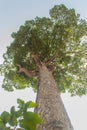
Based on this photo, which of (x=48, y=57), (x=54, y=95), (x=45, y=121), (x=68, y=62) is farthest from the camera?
(x=68, y=62)

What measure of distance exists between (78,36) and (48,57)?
2576 mm

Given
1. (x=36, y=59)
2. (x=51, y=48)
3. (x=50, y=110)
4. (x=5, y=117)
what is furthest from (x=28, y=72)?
(x=5, y=117)

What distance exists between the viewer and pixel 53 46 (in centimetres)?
1549

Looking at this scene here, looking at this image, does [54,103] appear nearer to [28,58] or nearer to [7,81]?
[28,58]

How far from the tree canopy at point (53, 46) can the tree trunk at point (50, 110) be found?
562 cm

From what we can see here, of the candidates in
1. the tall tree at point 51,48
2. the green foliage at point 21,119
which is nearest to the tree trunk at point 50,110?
the green foliage at point 21,119

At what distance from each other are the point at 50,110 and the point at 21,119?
5.82 m

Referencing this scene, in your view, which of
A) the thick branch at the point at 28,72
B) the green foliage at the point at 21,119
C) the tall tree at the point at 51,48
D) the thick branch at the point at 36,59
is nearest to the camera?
the green foliage at the point at 21,119

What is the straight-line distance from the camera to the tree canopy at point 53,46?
15.4 m

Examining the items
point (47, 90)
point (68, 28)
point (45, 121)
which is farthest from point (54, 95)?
point (68, 28)

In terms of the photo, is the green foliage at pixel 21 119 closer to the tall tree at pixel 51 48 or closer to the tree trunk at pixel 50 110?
the tree trunk at pixel 50 110

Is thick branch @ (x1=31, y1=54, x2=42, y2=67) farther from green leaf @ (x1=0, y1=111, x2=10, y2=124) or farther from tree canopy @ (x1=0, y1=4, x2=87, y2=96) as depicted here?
green leaf @ (x1=0, y1=111, x2=10, y2=124)

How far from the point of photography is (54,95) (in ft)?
27.2

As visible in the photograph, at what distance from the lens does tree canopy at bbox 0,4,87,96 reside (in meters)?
15.4
